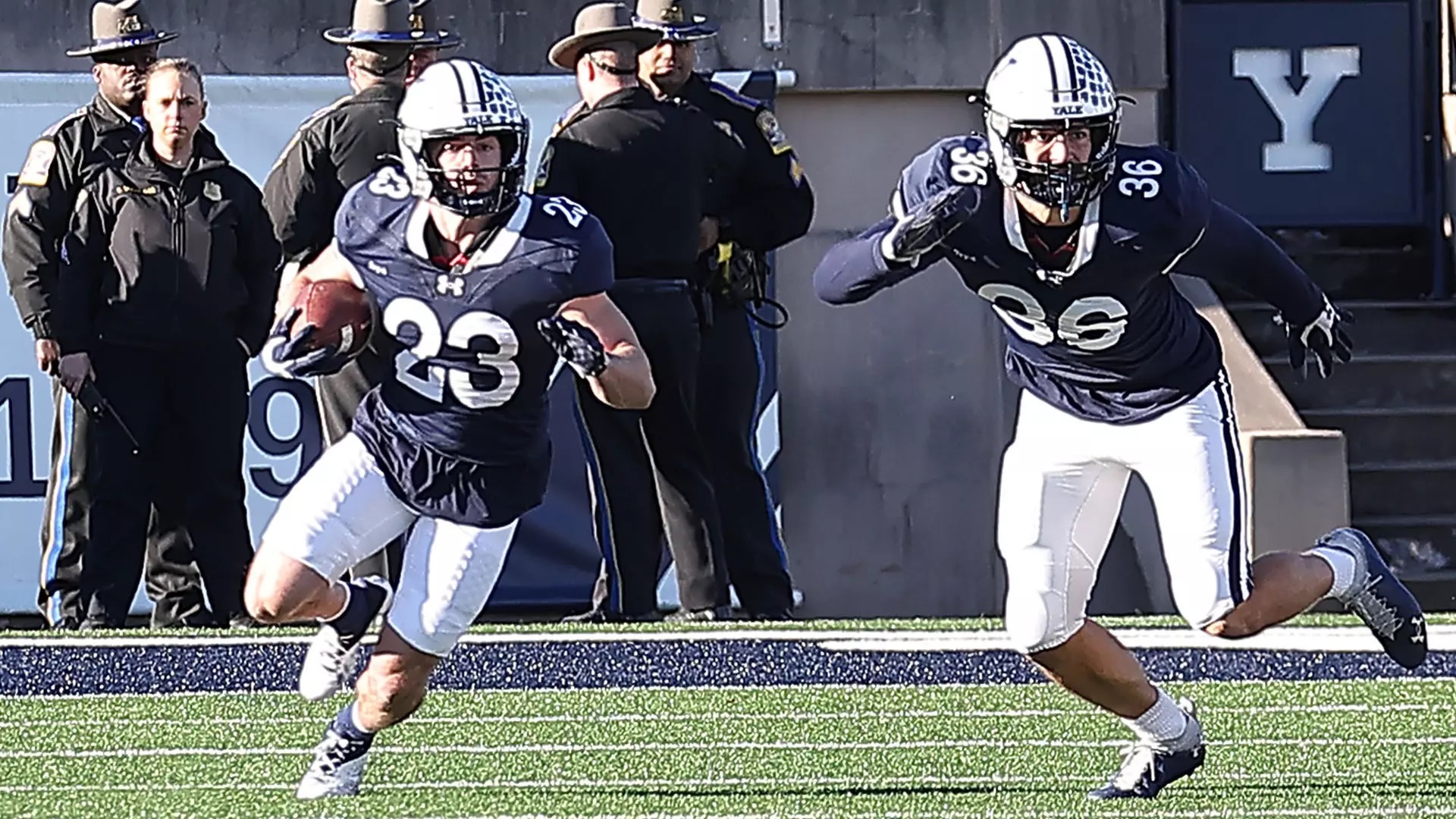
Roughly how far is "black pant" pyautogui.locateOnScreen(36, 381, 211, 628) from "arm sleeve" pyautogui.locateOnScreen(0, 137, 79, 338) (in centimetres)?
31

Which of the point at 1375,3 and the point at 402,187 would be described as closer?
the point at 402,187

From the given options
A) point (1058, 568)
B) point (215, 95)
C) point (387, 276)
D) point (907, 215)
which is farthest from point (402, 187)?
point (215, 95)

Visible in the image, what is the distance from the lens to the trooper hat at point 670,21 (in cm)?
785

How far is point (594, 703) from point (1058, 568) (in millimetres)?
1863

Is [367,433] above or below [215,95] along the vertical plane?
below

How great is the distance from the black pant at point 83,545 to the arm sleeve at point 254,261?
21.8 inches

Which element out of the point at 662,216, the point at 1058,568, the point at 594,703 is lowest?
the point at 594,703

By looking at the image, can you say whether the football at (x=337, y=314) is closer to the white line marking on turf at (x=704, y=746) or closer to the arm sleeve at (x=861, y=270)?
the arm sleeve at (x=861, y=270)

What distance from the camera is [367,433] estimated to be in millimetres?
5262

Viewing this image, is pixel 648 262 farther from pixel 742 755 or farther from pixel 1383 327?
pixel 1383 327

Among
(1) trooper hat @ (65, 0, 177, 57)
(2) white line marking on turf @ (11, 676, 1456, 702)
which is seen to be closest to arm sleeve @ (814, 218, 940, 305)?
(2) white line marking on turf @ (11, 676, 1456, 702)

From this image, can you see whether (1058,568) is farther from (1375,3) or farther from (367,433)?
(1375,3)

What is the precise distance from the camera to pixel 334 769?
517 cm

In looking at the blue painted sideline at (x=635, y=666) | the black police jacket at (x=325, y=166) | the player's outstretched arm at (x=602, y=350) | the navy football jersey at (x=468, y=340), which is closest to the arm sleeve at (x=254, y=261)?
the black police jacket at (x=325, y=166)
